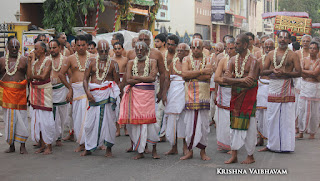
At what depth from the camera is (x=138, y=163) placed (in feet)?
26.3

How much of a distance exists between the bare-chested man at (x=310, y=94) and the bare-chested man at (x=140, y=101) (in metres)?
4.41

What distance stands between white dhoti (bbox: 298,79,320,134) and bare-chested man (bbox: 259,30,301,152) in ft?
7.56

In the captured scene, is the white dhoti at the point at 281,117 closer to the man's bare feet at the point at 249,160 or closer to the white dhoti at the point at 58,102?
the man's bare feet at the point at 249,160

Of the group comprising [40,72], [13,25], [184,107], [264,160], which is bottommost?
[264,160]

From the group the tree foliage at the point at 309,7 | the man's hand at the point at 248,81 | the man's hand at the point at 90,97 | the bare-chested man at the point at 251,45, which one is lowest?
the man's hand at the point at 90,97

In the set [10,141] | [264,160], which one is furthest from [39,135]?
[264,160]

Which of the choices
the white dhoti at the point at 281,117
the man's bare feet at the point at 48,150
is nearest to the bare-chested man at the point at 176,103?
the white dhoti at the point at 281,117

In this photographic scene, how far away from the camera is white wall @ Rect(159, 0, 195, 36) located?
3719cm

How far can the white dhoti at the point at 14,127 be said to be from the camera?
9.02 meters

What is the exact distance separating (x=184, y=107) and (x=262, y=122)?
2.26 meters

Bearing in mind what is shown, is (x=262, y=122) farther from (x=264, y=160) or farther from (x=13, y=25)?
(x=13, y=25)

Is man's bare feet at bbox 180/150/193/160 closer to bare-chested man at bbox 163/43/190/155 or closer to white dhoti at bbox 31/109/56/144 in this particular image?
bare-chested man at bbox 163/43/190/155

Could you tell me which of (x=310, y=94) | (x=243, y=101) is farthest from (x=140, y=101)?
(x=310, y=94)

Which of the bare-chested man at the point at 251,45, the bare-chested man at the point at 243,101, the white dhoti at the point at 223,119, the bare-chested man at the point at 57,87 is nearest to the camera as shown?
the bare-chested man at the point at 243,101
